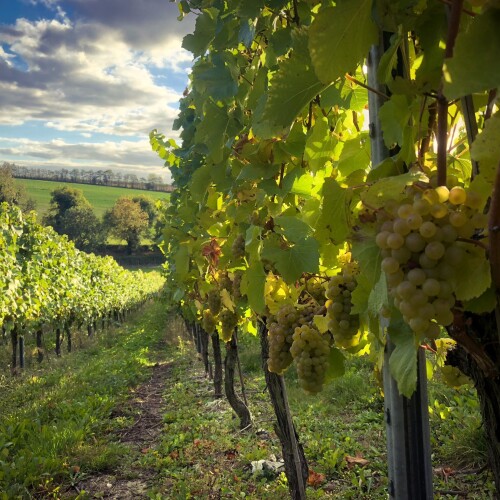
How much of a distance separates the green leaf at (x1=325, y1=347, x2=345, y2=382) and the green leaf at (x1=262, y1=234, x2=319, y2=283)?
0.39m

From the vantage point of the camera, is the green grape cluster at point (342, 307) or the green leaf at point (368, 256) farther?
the green grape cluster at point (342, 307)

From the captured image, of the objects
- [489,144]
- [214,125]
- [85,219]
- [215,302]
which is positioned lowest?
[215,302]

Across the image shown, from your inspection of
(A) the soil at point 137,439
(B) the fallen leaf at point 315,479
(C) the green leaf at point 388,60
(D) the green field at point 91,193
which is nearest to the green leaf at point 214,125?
(C) the green leaf at point 388,60

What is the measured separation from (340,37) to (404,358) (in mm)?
593

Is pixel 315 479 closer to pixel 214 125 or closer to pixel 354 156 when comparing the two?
pixel 214 125

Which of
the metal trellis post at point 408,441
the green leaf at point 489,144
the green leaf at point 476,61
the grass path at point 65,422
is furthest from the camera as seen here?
the grass path at point 65,422

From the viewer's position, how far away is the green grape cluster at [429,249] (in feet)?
2.22

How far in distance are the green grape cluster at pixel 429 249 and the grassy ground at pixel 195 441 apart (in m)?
3.27

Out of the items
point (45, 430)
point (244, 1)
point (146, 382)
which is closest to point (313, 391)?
point (244, 1)

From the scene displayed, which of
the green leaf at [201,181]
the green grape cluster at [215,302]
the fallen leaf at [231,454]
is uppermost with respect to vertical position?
the green leaf at [201,181]

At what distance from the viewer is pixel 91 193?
84688 millimetres

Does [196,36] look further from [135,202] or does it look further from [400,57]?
[135,202]

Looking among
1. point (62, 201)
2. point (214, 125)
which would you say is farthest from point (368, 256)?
point (62, 201)

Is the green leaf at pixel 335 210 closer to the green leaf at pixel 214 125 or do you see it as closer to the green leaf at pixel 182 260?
the green leaf at pixel 214 125
